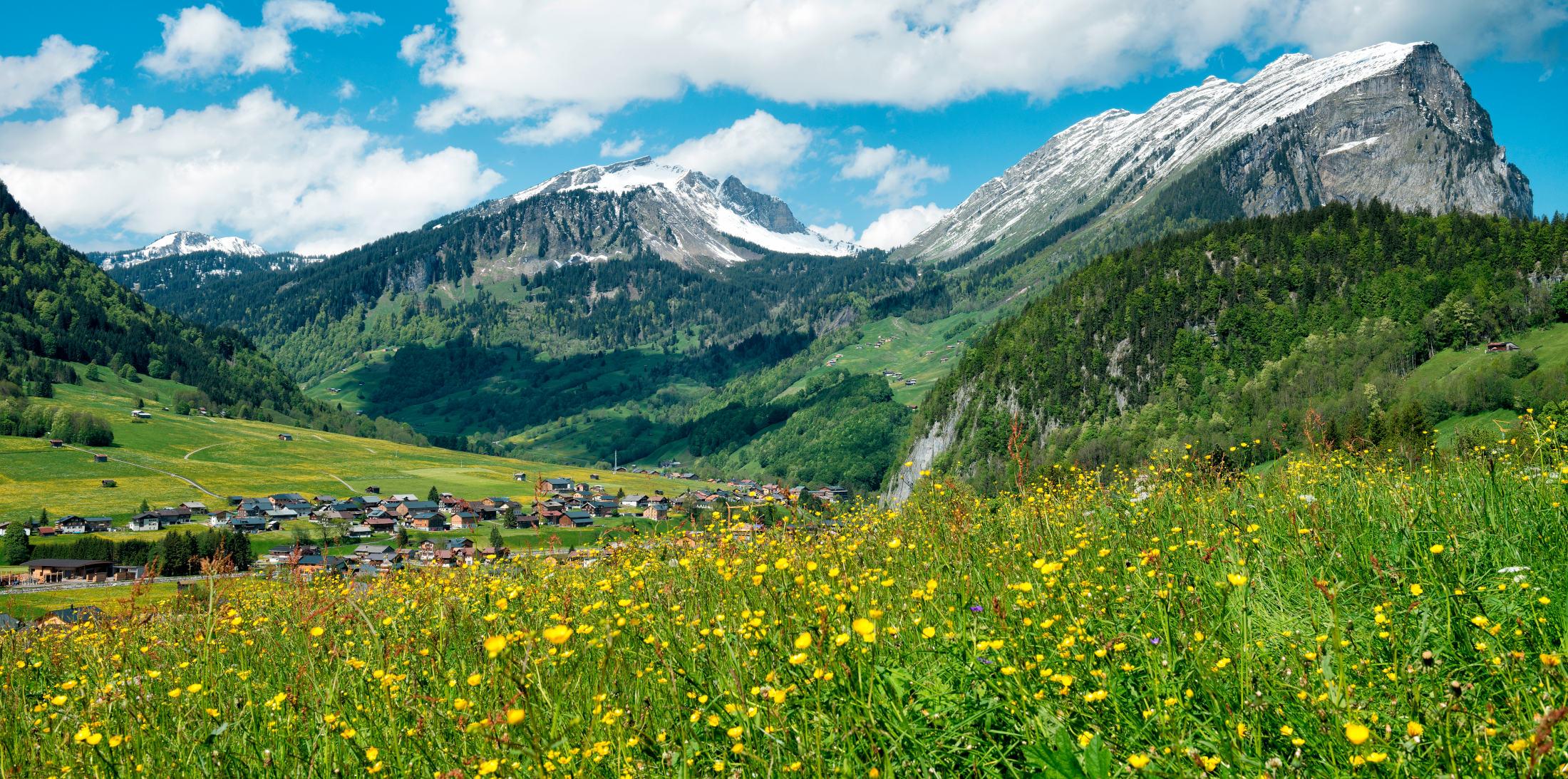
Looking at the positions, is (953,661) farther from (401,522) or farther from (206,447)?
(206,447)

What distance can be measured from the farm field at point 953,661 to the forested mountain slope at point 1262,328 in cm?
12973

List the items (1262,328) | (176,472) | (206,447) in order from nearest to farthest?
(176,472) → (1262,328) → (206,447)

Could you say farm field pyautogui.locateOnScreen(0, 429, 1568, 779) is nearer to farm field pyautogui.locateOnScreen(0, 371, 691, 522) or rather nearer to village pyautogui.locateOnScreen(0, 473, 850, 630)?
village pyautogui.locateOnScreen(0, 473, 850, 630)

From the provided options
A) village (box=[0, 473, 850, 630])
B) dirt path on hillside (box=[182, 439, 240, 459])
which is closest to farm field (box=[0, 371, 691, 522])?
dirt path on hillside (box=[182, 439, 240, 459])

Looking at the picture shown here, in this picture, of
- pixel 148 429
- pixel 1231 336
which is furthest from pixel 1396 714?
pixel 148 429

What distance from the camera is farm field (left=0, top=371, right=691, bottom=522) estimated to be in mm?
126562

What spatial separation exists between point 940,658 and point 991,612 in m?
0.78

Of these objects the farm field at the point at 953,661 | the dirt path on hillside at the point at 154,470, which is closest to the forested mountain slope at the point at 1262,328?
the farm field at the point at 953,661

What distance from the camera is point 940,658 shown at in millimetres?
4398

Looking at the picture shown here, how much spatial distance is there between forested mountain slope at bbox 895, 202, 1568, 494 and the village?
297 feet

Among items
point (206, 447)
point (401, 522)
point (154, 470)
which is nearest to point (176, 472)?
point (154, 470)

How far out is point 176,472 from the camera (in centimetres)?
15162

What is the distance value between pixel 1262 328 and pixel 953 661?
198 metres

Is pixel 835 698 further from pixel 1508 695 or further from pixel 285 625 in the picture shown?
pixel 285 625
